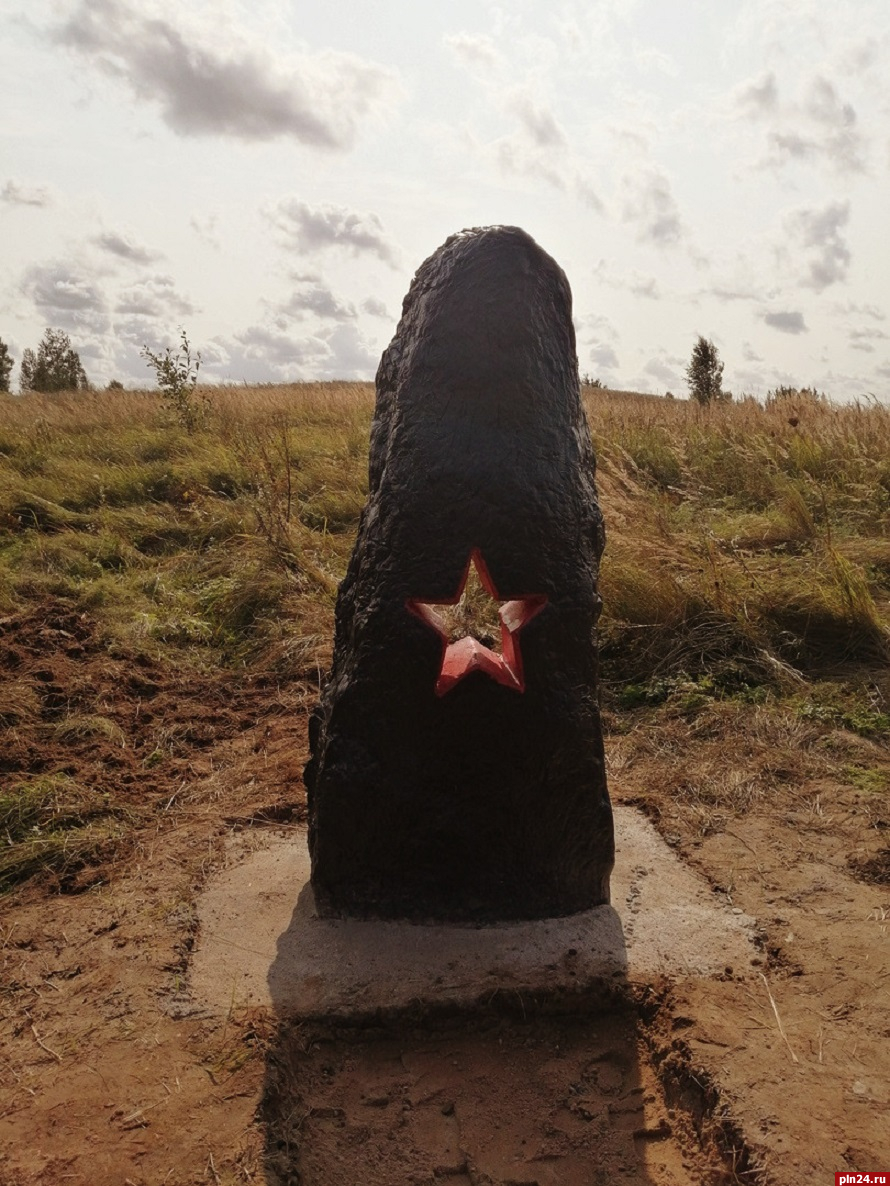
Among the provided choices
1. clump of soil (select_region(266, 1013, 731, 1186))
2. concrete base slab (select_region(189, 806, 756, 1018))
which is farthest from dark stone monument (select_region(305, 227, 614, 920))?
clump of soil (select_region(266, 1013, 731, 1186))

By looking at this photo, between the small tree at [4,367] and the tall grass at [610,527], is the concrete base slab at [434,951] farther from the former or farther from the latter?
the small tree at [4,367]

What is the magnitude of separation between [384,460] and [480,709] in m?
0.78

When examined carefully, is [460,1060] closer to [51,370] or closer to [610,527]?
[610,527]

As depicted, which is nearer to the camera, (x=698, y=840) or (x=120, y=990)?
(x=120, y=990)

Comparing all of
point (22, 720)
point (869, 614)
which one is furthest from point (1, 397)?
point (869, 614)

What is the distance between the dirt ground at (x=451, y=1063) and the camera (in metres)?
2.05

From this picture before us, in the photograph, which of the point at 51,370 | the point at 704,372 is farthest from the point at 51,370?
the point at 704,372

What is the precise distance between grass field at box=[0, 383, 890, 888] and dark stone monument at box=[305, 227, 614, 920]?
1209 mm

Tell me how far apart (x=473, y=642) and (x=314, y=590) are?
11.1 ft

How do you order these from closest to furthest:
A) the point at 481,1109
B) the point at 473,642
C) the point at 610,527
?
the point at 481,1109 < the point at 473,642 < the point at 610,527

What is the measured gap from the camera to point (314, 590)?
19.8 feet

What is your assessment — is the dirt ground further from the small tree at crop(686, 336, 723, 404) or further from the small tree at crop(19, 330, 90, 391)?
the small tree at crop(19, 330, 90, 391)

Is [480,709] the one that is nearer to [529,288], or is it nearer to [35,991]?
[529,288]

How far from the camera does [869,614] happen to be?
4.86 metres
